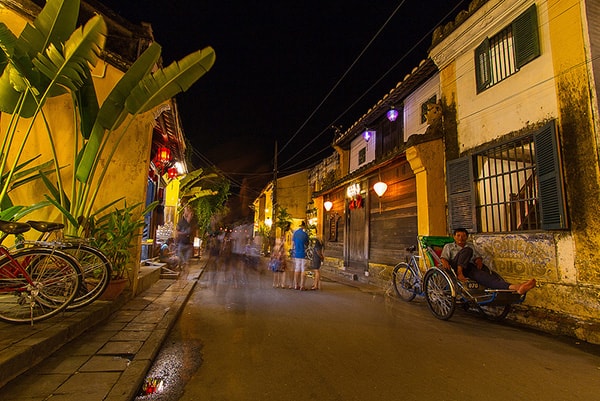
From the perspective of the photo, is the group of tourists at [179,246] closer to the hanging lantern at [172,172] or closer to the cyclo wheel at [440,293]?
the hanging lantern at [172,172]

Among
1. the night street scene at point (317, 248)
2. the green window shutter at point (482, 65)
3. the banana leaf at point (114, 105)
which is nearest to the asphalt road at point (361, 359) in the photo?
the night street scene at point (317, 248)

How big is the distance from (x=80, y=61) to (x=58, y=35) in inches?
19.6

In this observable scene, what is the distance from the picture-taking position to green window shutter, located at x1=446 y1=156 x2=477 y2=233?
745 centimetres

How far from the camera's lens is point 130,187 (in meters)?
6.26

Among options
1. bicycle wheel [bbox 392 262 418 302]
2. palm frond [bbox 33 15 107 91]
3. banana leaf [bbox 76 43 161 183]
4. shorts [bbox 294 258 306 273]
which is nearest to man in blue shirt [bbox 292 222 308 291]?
shorts [bbox 294 258 306 273]

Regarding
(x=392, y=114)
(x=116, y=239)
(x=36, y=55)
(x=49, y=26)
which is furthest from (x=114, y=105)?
(x=392, y=114)

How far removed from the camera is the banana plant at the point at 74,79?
437cm

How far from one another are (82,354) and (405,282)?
6451mm

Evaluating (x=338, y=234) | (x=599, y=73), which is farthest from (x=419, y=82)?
(x=338, y=234)

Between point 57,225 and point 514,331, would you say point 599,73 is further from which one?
point 57,225

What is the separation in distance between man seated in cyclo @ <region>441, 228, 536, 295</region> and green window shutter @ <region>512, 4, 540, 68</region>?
3.82 m

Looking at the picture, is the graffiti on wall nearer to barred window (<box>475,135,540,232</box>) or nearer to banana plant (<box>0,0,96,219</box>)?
barred window (<box>475,135,540,232</box>)

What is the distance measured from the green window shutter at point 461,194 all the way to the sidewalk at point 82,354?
6.84 meters

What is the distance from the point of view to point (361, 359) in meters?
3.56
